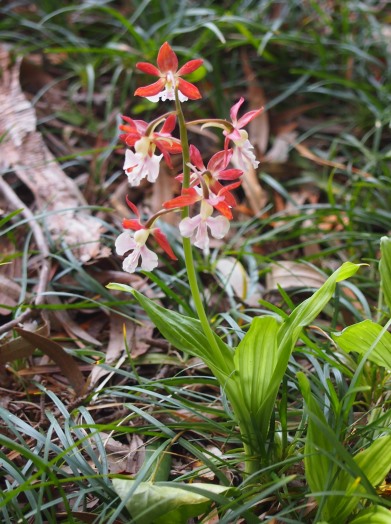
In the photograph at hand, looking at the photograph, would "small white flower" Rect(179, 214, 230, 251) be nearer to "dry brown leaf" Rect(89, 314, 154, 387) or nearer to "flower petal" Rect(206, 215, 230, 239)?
Result: "flower petal" Rect(206, 215, 230, 239)

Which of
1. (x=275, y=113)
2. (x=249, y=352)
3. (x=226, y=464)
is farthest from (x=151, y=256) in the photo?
(x=275, y=113)

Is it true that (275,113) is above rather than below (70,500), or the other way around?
above

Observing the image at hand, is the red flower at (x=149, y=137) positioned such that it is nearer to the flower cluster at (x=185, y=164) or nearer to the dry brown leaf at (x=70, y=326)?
the flower cluster at (x=185, y=164)

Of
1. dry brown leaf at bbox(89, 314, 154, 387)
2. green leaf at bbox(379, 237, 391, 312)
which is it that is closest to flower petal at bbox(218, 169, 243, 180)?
green leaf at bbox(379, 237, 391, 312)

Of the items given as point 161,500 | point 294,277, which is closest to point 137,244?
point 161,500

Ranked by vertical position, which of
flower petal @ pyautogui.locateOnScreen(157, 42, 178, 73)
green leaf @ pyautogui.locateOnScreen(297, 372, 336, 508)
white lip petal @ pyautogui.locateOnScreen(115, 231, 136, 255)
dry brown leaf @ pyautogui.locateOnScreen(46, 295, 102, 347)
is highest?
flower petal @ pyautogui.locateOnScreen(157, 42, 178, 73)

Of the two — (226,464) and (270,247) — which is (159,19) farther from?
(226,464)

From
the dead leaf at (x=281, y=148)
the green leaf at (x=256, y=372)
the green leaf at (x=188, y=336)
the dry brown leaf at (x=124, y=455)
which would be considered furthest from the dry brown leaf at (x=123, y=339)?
the dead leaf at (x=281, y=148)
